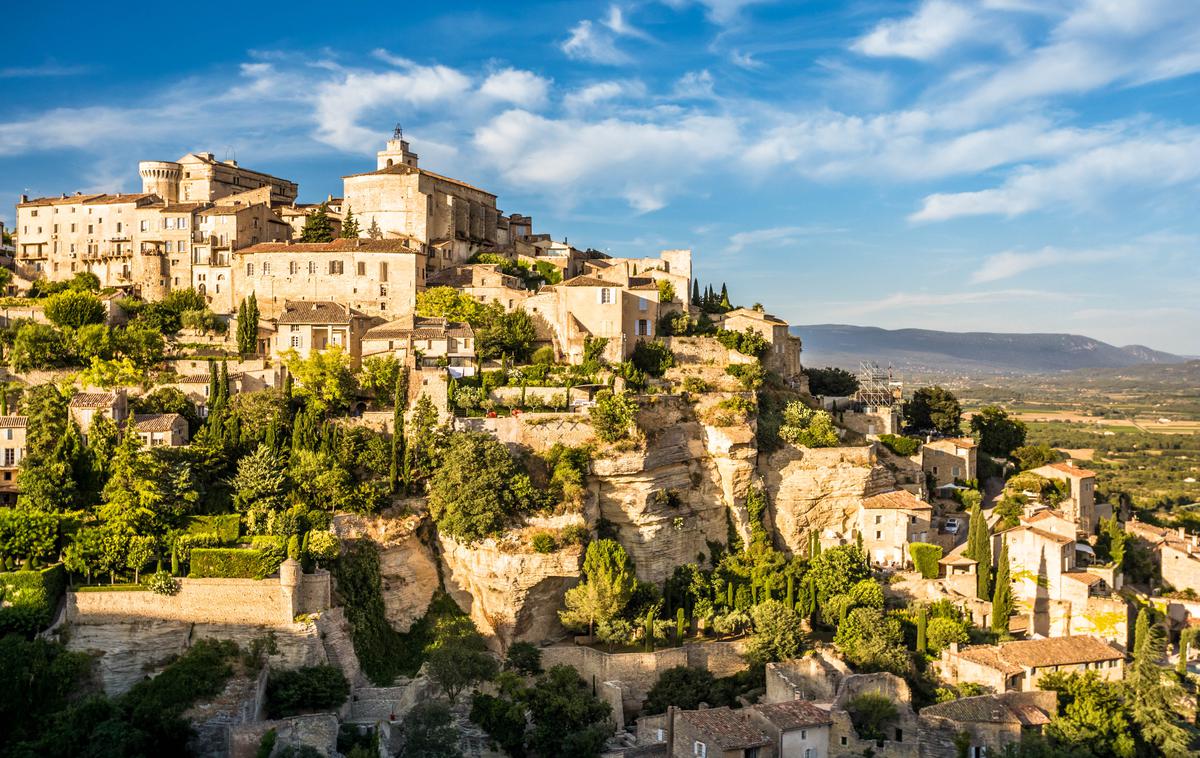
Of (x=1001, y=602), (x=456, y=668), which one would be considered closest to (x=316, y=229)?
(x=456, y=668)

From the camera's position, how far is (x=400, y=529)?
3591cm

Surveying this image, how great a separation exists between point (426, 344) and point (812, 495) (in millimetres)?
16929

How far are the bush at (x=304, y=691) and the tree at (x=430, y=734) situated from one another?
2.21 meters

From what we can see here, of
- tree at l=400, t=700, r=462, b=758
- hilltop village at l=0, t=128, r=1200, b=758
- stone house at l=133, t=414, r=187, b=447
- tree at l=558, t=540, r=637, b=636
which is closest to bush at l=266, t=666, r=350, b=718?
hilltop village at l=0, t=128, r=1200, b=758

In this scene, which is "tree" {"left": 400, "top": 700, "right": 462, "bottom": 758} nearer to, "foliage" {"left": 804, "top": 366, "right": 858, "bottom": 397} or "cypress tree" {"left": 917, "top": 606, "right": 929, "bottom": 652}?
"cypress tree" {"left": 917, "top": 606, "right": 929, "bottom": 652}

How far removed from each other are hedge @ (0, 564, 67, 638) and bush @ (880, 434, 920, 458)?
34.6 meters

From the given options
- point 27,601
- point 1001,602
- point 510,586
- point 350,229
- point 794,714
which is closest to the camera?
point 27,601

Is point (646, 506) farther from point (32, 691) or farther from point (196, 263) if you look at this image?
point (196, 263)

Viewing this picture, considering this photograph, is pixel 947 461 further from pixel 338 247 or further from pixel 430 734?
pixel 430 734

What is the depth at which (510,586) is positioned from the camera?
117 ft

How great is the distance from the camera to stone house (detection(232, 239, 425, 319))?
49062 millimetres

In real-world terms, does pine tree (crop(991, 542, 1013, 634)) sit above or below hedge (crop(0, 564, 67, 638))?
below

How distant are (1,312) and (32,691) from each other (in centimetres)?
2347

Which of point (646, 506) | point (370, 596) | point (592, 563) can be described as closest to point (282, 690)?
point (370, 596)
